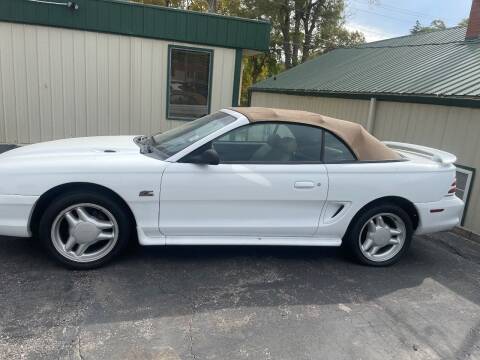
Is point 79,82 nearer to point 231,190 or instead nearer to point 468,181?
point 231,190

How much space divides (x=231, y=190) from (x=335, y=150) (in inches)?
44.6

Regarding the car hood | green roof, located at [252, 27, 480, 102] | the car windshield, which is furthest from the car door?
green roof, located at [252, 27, 480, 102]

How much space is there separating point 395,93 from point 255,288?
16.5ft

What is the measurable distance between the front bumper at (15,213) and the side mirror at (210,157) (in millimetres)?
1421

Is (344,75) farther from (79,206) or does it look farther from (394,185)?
(79,206)

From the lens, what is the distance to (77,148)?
150 inches

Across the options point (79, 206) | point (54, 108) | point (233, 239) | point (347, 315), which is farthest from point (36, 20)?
point (347, 315)

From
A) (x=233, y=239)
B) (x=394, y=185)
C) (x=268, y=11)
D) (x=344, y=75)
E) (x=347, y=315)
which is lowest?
(x=347, y=315)

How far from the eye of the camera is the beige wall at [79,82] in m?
7.88

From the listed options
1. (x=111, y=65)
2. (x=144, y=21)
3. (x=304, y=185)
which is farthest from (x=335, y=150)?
(x=111, y=65)

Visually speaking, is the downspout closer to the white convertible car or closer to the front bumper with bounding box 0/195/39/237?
the white convertible car

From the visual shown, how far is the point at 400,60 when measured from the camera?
977cm

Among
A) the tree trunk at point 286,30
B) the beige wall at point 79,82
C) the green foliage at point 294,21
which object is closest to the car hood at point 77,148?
the beige wall at point 79,82

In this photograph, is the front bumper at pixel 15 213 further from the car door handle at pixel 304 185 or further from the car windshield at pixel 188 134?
the car door handle at pixel 304 185
